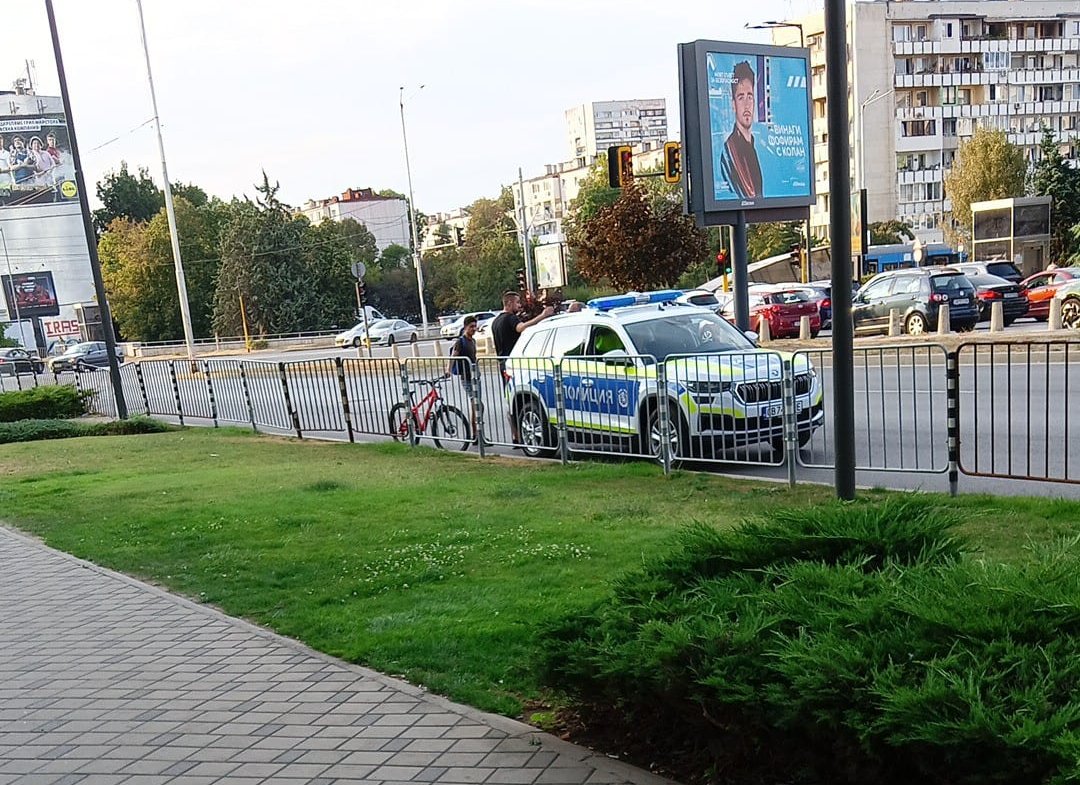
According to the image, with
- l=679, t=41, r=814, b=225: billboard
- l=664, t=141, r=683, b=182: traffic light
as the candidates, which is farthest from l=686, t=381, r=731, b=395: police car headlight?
l=664, t=141, r=683, b=182: traffic light

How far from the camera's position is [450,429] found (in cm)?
1292

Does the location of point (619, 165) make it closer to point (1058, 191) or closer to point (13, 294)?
point (1058, 191)

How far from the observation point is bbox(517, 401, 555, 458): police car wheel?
11.4 meters

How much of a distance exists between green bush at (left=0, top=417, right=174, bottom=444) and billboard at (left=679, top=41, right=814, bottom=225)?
38.1ft

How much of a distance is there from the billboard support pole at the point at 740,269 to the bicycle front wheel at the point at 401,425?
593 cm

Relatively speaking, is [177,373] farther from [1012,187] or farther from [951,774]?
[1012,187]

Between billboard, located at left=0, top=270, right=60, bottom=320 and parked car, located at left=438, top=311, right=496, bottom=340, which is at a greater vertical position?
billboard, located at left=0, top=270, right=60, bottom=320

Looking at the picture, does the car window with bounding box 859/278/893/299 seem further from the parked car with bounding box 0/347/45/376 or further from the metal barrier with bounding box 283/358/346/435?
the parked car with bounding box 0/347/45/376

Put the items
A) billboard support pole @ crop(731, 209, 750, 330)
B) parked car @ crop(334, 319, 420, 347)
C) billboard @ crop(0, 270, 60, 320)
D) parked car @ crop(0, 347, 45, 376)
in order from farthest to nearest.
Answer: billboard @ crop(0, 270, 60, 320) → parked car @ crop(334, 319, 420, 347) → parked car @ crop(0, 347, 45, 376) → billboard support pole @ crop(731, 209, 750, 330)

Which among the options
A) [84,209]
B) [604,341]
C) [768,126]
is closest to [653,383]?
[604,341]

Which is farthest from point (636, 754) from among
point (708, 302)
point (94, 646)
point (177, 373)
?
point (708, 302)

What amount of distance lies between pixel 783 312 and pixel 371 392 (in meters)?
17.3

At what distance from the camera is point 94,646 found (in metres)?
5.62

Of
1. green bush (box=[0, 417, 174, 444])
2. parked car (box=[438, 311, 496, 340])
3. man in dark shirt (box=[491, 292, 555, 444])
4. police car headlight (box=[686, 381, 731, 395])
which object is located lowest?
parked car (box=[438, 311, 496, 340])
